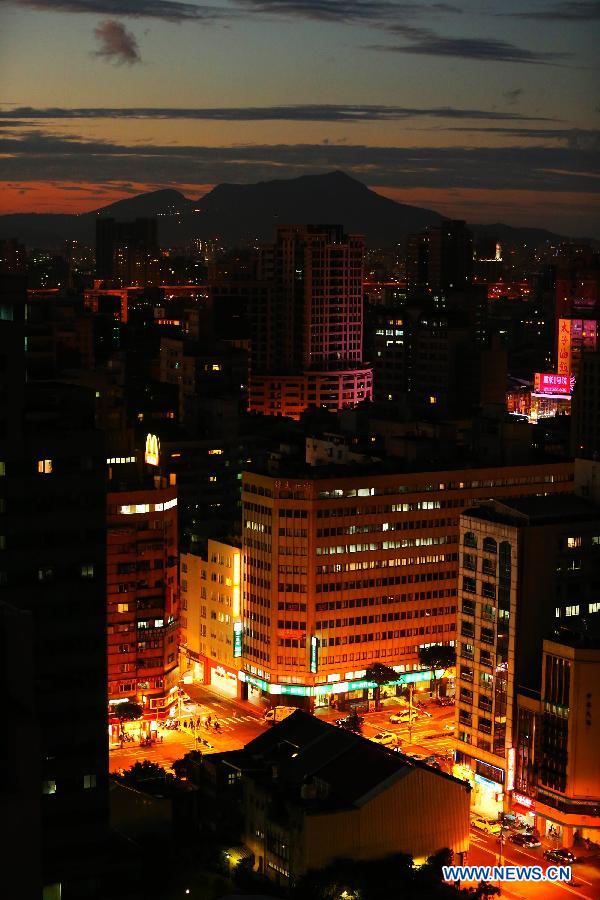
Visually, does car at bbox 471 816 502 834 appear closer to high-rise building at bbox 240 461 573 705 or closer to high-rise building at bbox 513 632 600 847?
high-rise building at bbox 513 632 600 847

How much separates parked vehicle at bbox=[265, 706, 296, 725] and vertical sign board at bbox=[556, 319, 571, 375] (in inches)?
1079

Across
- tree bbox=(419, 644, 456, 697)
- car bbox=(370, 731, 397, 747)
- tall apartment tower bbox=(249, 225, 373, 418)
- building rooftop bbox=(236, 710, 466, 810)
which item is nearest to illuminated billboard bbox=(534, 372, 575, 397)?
tall apartment tower bbox=(249, 225, 373, 418)

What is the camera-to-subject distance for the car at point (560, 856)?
1705 centimetres

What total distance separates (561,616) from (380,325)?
29.3 meters

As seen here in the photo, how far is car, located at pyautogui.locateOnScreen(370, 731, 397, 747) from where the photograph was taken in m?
21.0

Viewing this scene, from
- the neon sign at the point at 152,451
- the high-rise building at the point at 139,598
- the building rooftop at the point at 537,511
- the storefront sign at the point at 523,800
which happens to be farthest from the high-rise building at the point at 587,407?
the storefront sign at the point at 523,800

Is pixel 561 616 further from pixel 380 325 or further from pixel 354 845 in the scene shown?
pixel 380 325

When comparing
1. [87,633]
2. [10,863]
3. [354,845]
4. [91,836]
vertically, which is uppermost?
[10,863]

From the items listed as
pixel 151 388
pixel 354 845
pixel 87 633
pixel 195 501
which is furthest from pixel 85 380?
pixel 87 633

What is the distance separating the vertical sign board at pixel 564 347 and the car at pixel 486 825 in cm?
3114

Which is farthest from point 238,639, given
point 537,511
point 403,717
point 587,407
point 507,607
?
point 587,407

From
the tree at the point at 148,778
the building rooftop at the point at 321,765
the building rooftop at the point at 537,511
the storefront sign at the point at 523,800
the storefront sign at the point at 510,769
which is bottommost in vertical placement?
the storefront sign at the point at 523,800

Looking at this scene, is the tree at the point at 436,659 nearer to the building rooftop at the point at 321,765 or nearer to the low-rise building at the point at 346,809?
the building rooftop at the point at 321,765

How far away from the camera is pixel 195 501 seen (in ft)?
99.8
